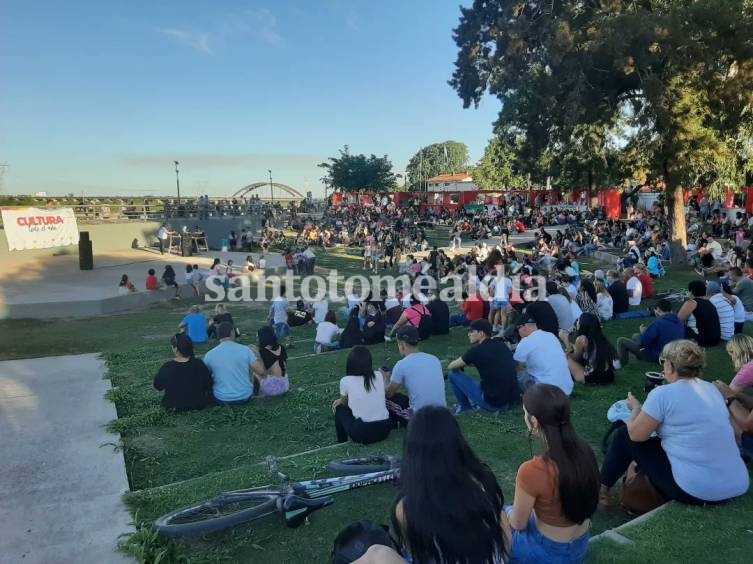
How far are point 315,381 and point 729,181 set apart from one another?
1619 cm

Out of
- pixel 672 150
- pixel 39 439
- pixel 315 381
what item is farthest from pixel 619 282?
pixel 39 439

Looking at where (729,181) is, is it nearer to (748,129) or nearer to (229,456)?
(748,129)

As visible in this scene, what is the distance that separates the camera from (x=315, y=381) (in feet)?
25.9

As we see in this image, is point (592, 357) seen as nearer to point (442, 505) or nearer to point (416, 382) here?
point (416, 382)

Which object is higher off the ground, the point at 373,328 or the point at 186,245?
the point at 186,245

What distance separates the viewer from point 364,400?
16.5 ft

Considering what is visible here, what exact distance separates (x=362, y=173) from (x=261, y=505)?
60.0 meters

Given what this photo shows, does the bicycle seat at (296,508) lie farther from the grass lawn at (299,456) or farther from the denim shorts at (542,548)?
the denim shorts at (542,548)

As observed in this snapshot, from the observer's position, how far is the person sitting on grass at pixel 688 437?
10.6ft

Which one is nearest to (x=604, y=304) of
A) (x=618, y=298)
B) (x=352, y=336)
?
(x=618, y=298)

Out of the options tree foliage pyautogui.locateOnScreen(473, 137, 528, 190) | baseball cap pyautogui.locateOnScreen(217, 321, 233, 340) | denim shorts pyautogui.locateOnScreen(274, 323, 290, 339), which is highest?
tree foliage pyautogui.locateOnScreen(473, 137, 528, 190)

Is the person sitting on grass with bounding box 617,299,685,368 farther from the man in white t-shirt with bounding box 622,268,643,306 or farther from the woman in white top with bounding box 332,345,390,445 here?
the man in white t-shirt with bounding box 622,268,643,306

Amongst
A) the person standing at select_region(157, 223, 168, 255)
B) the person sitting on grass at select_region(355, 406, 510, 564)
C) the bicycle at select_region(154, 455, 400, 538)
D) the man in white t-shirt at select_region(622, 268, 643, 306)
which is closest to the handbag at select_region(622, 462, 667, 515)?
the bicycle at select_region(154, 455, 400, 538)

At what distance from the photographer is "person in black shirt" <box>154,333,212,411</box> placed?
6.20 m
